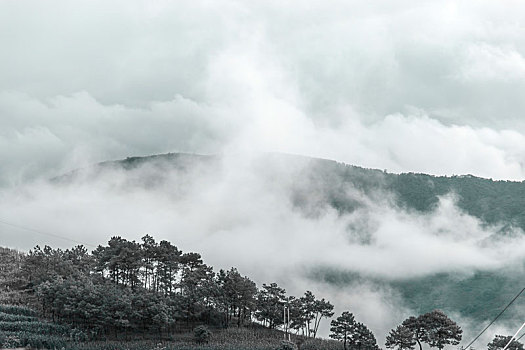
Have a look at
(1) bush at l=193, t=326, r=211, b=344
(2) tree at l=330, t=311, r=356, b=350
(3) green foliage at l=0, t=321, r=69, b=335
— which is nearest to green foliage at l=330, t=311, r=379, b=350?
(2) tree at l=330, t=311, r=356, b=350

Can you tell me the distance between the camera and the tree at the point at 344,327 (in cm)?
8556

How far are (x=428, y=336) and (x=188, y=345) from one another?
36.2 m

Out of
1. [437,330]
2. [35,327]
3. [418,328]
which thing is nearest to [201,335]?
[35,327]

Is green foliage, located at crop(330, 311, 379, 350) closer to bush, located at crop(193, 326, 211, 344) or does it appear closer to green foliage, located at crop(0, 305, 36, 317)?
bush, located at crop(193, 326, 211, 344)

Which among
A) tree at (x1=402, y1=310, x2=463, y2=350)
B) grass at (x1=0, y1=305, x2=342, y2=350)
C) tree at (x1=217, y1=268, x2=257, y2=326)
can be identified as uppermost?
tree at (x1=217, y1=268, x2=257, y2=326)

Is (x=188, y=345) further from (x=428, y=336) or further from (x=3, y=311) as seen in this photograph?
(x=428, y=336)

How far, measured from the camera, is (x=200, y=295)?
89188 mm

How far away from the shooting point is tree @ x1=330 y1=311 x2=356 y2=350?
85562mm

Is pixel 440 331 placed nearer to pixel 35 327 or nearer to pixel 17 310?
pixel 35 327

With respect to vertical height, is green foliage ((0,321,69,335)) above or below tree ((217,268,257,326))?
below

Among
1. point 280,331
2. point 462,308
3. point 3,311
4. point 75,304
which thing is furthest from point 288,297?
point 462,308

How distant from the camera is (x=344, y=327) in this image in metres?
85.6

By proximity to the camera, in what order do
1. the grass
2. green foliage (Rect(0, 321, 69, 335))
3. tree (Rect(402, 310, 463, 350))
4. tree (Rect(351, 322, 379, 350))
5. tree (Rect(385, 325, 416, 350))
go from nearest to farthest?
the grass
green foliage (Rect(0, 321, 69, 335))
tree (Rect(385, 325, 416, 350))
tree (Rect(402, 310, 463, 350))
tree (Rect(351, 322, 379, 350))

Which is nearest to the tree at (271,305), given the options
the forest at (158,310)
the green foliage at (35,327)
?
the forest at (158,310)
